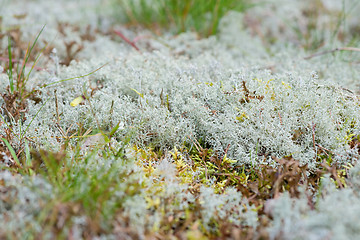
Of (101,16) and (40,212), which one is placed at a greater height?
(101,16)

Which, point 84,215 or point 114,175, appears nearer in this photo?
point 84,215

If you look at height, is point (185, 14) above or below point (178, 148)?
above

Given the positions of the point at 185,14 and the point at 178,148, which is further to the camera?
the point at 185,14

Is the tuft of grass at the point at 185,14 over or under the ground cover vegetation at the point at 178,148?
over

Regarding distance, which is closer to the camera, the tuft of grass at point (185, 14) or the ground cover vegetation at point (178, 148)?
the ground cover vegetation at point (178, 148)

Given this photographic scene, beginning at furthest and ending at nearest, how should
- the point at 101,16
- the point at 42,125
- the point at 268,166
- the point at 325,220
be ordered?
the point at 101,16, the point at 42,125, the point at 268,166, the point at 325,220

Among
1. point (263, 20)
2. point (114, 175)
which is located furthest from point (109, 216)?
point (263, 20)

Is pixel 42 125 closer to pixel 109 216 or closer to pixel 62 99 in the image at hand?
pixel 62 99
